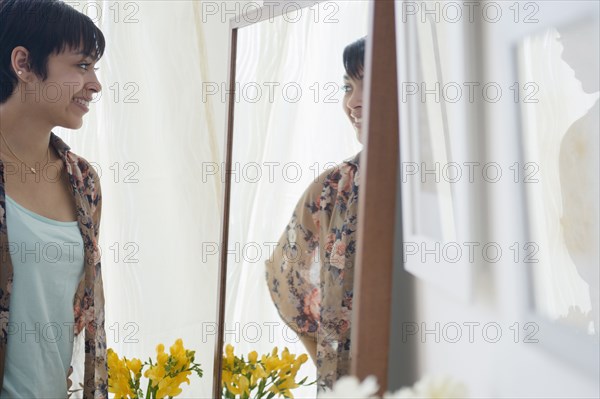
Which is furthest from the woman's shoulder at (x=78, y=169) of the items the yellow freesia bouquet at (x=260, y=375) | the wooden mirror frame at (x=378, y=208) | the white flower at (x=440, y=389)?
the white flower at (x=440, y=389)

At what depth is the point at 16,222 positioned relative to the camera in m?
1.34

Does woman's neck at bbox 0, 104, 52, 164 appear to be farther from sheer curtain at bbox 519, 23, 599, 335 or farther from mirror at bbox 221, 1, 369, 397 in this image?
sheer curtain at bbox 519, 23, 599, 335

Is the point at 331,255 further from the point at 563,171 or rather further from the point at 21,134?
the point at 21,134

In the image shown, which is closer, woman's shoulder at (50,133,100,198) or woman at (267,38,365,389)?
woman at (267,38,365,389)

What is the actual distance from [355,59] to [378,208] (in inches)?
9.9

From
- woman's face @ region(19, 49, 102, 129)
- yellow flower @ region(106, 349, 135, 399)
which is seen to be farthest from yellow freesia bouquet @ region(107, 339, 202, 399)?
woman's face @ region(19, 49, 102, 129)

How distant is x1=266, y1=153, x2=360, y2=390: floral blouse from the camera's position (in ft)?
2.74

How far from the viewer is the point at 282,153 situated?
3.56 ft

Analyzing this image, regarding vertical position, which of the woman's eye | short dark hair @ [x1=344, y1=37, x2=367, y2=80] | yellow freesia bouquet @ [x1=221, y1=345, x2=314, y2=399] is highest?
the woman's eye

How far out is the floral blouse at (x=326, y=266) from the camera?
0.84 metres

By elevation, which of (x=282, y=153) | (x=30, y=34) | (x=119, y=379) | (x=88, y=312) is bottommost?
(x=119, y=379)

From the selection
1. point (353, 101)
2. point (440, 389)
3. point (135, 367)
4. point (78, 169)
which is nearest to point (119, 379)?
point (135, 367)

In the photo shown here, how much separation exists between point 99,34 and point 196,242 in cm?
62

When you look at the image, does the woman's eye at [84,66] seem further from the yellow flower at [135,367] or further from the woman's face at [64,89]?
the yellow flower at [135,367]
